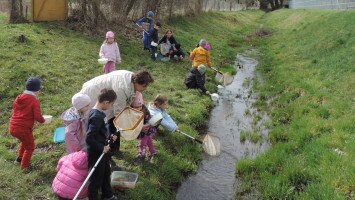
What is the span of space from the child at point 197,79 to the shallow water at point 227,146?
798 mm

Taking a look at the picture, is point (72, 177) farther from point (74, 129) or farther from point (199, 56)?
point (199, 56)

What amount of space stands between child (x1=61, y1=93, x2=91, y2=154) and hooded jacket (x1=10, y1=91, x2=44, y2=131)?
656mm

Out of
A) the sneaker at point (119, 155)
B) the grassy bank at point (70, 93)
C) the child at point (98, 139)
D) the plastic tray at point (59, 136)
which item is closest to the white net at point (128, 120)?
the child at point (98, 139)

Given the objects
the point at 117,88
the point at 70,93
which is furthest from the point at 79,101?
the point at 70,93

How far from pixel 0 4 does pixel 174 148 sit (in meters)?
21.7

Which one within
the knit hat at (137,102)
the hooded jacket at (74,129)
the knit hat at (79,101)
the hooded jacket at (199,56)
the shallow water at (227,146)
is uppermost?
the hooded jacket at (199,56)

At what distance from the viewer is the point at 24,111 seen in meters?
6.29

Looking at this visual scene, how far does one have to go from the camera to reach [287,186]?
637 centimetres

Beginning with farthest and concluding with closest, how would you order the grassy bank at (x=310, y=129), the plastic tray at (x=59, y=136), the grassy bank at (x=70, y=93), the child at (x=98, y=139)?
the plastic tray at (x=59, y=136) < the grassy bank at (x=70, y=93) < the grassy bank at (x=310, y=129) < the child at (x=98, y=139)

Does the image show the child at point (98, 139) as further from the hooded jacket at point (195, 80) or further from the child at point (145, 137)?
the hooded jacket at point (195, 80)

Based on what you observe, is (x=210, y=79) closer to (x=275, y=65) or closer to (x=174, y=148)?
(x=275, y=65)

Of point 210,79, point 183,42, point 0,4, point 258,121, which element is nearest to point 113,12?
point 183,42

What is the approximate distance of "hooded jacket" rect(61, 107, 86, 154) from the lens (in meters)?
5.98

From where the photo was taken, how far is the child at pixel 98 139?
5.22 meters
